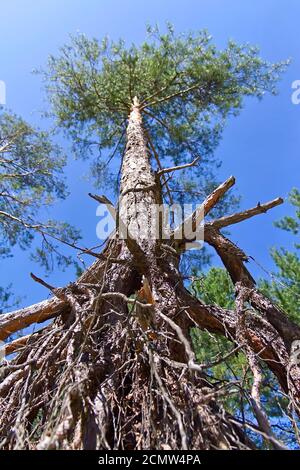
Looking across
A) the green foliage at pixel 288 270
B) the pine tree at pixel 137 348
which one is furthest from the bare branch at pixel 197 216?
the green foliage at pixel 288 270

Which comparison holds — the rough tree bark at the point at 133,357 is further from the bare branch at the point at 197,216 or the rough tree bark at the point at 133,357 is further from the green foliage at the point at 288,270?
the green foliage at the point at 288,270

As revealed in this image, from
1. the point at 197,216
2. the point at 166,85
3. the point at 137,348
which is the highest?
the point at 166,85

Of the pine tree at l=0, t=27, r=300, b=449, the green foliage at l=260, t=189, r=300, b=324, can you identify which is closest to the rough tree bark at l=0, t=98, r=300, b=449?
the pine tree at l=0, t=27, r=300, b=449

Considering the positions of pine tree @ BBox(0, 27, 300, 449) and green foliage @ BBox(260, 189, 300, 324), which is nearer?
pine tree @ BBox(0, 27, 300, 449)

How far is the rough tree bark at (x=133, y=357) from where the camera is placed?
3.56 feet

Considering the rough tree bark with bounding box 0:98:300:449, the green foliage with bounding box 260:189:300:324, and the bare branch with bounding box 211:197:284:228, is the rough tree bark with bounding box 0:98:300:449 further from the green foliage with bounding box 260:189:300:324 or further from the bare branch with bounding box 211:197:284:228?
the green foliage with bounding box 260:189:300:324

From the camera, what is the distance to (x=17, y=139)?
6.12 metres

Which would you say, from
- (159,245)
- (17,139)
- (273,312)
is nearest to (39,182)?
(17,139)

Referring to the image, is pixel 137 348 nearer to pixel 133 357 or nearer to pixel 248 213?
pixel 133 357

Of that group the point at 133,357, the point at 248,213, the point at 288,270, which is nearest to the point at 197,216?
the point at 248,213

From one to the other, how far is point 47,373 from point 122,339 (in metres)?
0.29

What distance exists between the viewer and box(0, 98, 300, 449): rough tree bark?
1.09 meters

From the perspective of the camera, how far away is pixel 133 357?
1498 mm
